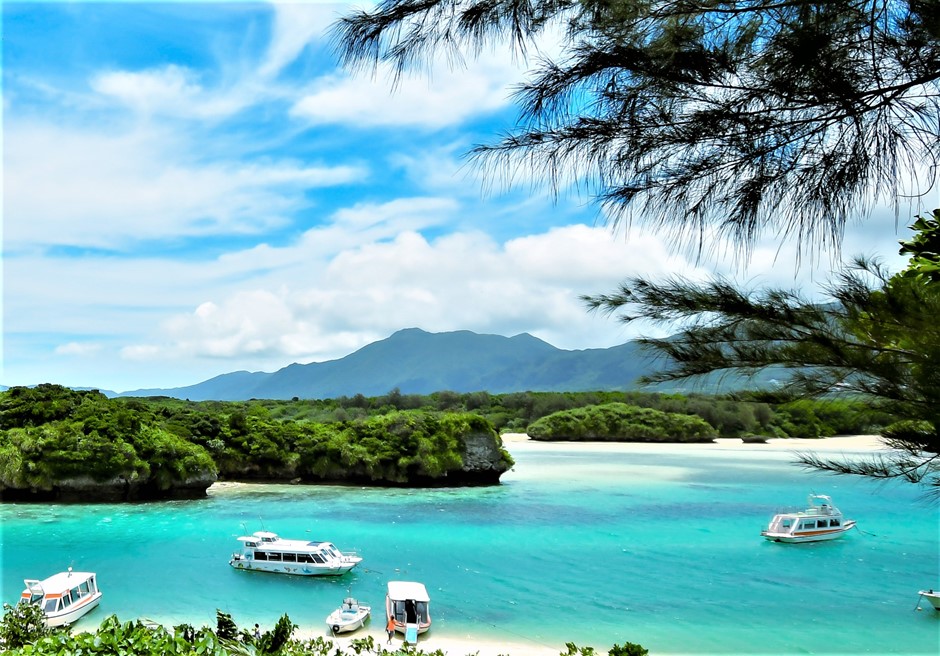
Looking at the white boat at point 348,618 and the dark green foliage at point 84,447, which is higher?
the dark green foliage at point 84,447

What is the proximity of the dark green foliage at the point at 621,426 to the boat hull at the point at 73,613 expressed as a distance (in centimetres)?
4640

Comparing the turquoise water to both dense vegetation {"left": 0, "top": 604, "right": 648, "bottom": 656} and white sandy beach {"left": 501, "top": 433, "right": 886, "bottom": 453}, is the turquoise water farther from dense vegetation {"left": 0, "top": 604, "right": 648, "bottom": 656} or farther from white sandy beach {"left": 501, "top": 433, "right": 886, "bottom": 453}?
white sandy beach {"left": 501, "top": 433, "right": 886, "bottom": 453}

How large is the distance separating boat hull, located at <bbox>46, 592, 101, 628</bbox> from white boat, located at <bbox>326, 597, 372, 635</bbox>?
4.66 metres

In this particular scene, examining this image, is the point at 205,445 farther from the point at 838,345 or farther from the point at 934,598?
the point at 838,345

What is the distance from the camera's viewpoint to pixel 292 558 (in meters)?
16.0

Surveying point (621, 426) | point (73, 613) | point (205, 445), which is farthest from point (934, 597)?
point (621, 426)

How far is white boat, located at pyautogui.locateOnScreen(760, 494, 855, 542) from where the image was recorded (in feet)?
68.3

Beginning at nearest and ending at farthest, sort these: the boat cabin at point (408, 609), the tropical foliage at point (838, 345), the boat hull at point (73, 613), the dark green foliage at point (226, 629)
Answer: the tropical foliage at point (838, 345)
the dark green foliage at point (226, 629)
the boat hull at point (73, 613)
the boat cabin at point (408, 609)

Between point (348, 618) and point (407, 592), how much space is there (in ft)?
3.76

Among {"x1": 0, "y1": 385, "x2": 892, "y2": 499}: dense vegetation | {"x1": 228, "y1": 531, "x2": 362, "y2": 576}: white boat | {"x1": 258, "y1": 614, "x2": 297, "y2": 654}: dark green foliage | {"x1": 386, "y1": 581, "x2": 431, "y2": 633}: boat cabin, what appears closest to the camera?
{"x1": 258, "y1": 614, "x2": 297, "y2": 654}: dark green foliage

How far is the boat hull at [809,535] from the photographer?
20.8 meters

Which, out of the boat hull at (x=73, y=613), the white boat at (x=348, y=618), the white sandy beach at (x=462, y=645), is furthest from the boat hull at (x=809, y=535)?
the boat hull at (x=73, y=613)

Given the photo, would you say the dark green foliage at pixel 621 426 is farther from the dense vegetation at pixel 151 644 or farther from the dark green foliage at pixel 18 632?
the dense vegetation at pixel 151 644

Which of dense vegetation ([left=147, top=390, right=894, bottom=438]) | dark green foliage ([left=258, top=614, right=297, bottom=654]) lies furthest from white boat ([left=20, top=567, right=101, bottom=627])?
dense vegetation ([left=147, top=390, right=894, bottom=438])
